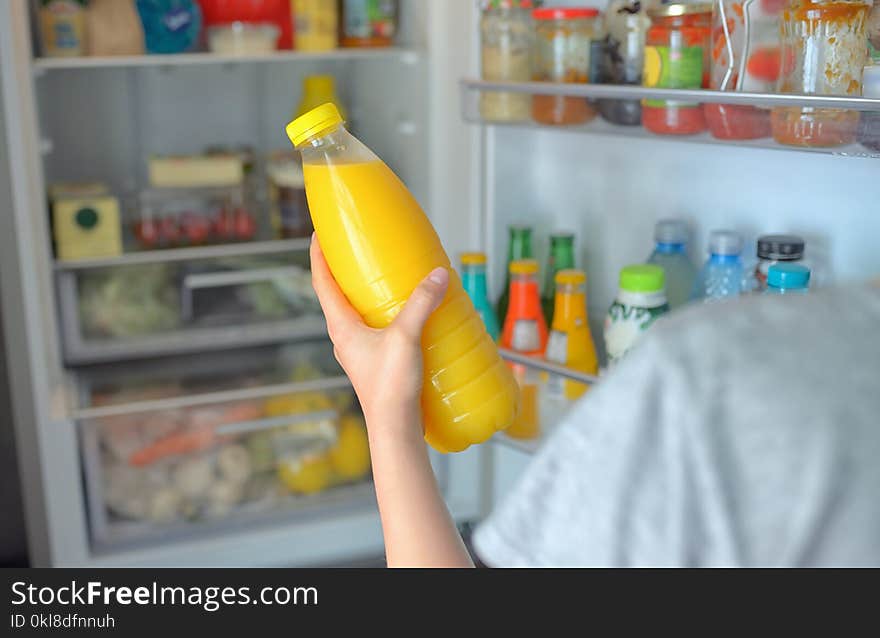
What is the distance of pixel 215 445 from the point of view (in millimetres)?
2025

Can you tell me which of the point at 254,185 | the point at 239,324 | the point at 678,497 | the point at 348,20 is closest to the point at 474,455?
the point at 239,324

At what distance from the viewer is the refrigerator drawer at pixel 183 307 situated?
1953 mm

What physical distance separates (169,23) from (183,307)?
0.53m

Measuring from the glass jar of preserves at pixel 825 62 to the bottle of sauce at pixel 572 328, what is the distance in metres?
0.44

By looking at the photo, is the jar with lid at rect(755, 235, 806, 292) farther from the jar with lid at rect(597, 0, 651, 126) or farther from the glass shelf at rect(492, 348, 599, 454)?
the glass shelf at rect(492, 348, 599, 454)

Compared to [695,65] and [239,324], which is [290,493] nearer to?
[239,324]

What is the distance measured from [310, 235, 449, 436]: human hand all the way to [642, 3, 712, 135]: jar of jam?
0.59 metres

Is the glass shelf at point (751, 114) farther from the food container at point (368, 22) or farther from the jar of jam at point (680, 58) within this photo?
the food container at point (368, 22)

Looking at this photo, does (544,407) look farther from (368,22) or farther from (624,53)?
(368,22)

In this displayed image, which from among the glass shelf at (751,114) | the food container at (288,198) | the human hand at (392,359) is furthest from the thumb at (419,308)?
the food container at (288,198)

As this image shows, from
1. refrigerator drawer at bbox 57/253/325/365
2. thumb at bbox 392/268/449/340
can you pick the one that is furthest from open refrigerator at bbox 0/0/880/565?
thumb at bbox 392/268/449/340

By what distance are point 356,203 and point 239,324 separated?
46.6 inches

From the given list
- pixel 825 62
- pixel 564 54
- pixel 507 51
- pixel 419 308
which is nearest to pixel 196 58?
pixel 507 51

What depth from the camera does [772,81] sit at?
125 centimetres
